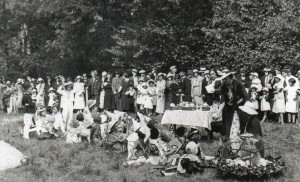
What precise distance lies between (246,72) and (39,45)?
68.7 feet

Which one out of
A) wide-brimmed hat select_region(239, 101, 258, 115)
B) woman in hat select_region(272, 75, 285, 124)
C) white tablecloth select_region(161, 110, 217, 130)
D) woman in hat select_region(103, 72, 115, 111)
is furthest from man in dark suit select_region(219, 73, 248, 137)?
woman in hat select_region(103, 72, 115, 111)

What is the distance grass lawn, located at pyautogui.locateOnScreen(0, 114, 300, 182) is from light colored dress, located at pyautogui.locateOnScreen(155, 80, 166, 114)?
196 inches

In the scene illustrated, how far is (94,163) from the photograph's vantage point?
12109 mm

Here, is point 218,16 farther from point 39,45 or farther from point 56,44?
point 39,45

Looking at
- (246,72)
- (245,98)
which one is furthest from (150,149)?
(246,72)

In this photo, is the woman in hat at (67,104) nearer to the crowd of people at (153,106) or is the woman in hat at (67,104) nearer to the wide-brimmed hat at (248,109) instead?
the crowd of people at (153,106)

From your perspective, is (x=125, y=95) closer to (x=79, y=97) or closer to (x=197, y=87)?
(x=79, y=97)

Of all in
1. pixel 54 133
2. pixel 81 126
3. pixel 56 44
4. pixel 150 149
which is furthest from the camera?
pixel 56 44

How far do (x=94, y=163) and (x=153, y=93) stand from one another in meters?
8.46

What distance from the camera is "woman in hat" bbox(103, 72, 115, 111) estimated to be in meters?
22.7

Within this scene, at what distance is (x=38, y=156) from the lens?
43.7 feet

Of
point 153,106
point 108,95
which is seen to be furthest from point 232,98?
point 108,95

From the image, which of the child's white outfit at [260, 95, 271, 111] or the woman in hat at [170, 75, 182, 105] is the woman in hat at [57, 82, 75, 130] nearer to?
the woman in hat at [170, 75, 182, 105]

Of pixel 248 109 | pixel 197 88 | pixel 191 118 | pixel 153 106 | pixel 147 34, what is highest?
pixel 147 34
